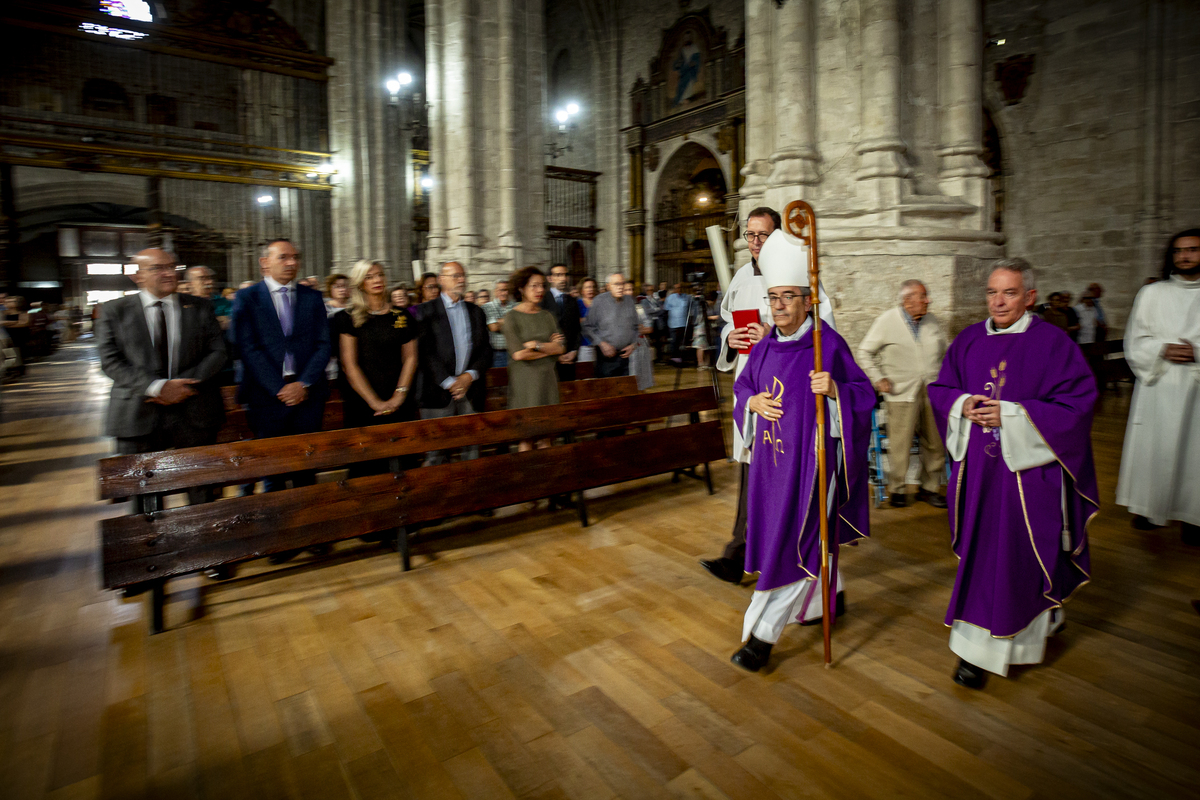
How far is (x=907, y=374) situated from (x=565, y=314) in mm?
3136

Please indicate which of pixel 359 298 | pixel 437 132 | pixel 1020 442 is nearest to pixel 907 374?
pixel 1020 442

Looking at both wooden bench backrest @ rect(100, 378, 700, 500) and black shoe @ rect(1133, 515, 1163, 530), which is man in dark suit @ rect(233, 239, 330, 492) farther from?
black shoe @ rect(1133, 515, 1163, 530)

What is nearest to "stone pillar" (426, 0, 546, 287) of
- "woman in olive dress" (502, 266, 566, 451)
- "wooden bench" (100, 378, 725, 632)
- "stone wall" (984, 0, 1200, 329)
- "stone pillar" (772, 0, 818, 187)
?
"woman in olive dress" (502, 266, 566, 451)

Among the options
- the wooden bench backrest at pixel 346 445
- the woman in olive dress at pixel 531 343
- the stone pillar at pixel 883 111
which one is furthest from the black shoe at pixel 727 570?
the stone pillar at pixel 883 111

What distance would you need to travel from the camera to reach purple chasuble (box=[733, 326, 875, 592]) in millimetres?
2514

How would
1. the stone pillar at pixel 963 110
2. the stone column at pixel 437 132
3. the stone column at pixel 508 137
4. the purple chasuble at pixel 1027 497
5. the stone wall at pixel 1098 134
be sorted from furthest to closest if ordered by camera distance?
1. the stone wall at pixel 1098 134
2. the stone column at pixel 437 132
3. the stone column at pixel 508 137
4. the stone pillar at pixel 963 110
5. the purple chasuble at pixel 1027 497

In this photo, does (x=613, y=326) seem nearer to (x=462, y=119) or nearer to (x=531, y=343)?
(x=531, y=343)

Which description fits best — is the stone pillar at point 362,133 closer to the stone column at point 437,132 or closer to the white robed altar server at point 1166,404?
the stone column at point 437,132

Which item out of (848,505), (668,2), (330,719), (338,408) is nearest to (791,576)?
(848,505)

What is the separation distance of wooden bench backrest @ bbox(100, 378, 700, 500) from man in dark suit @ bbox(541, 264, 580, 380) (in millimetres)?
1910

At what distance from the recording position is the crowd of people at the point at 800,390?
2.40 m

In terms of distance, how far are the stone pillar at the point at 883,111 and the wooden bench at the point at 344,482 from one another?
2406 mm

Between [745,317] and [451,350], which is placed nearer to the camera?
[745,317]

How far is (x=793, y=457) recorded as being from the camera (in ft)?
8.28
